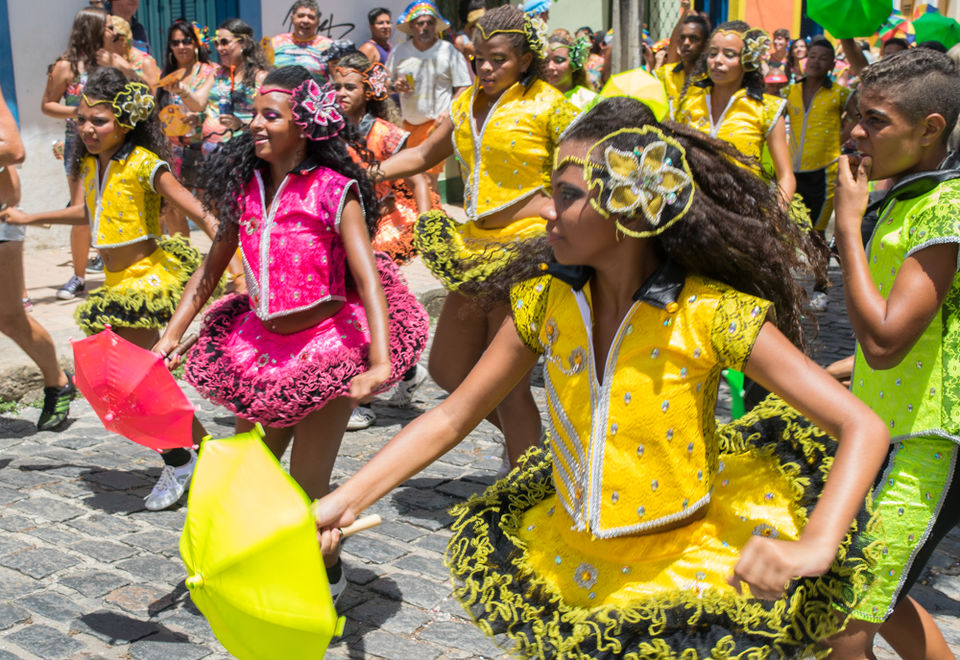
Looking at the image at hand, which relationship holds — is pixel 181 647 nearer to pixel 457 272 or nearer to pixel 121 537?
pixel 121 537

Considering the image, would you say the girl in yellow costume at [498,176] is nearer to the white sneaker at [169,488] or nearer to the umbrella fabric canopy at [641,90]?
→ the white sneaker at [169,488]

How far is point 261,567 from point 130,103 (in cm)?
379

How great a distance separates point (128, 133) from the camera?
5547 millimetres

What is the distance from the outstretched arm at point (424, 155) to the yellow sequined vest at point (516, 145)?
29cm

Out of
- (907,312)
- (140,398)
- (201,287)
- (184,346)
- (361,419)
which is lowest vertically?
(361,419)

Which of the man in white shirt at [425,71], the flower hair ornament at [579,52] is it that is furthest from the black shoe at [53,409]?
the man in white shirt at [425,71]

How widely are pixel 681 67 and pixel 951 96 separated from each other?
18.7 feet

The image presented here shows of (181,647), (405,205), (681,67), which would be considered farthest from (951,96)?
(681,67)

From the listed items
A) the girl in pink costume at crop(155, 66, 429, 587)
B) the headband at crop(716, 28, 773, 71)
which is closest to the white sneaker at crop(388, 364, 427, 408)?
the girl in pink costume at crop(155, 66, 429, 587)

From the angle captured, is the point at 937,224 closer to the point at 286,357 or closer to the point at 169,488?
the point at 286,357

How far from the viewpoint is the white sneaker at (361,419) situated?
6406mm

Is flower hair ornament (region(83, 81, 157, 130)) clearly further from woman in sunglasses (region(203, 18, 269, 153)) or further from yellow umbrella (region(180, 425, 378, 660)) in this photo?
woman in sunglasses (region(203, 18, 269, 153))

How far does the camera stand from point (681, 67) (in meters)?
8.55

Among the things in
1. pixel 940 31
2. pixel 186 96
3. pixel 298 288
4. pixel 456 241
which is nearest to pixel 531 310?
pixel 298 288
